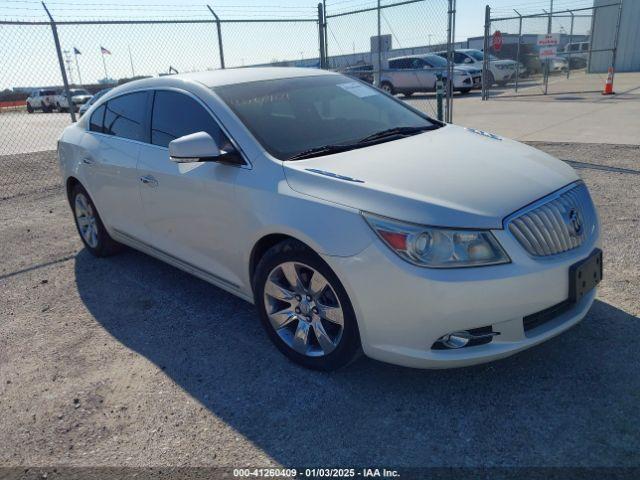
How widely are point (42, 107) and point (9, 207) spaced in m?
36.8

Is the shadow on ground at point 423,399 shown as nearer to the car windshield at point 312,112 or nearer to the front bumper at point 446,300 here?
the front bumper at point 446,300

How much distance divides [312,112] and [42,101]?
136 ft

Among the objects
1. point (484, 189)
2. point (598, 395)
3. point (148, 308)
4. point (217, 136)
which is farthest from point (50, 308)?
point (598, 395)

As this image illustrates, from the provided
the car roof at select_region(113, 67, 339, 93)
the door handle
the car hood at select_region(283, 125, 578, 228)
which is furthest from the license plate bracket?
the door handle

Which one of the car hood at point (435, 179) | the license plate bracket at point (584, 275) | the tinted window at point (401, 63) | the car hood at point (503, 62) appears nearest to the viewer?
the car hood at point (435, 179)

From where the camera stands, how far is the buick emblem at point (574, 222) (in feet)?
9.04

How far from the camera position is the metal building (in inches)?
1052

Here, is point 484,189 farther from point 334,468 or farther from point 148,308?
point 148,308

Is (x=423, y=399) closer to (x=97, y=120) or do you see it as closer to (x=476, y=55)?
(x=97, y=120)

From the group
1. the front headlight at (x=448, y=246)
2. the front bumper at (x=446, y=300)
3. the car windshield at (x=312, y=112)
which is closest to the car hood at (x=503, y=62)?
the car windshield at (x=312, y=112)

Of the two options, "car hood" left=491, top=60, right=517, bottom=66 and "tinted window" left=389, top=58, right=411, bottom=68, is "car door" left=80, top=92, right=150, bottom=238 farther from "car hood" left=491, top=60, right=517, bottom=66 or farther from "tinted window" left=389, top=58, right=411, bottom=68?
"car hood" left=491, top=60, right=517, bottom=66

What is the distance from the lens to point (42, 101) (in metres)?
38.8

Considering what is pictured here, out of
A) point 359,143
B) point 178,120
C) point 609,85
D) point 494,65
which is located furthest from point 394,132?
point 494,65

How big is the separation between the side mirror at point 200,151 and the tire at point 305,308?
2.12 feet
